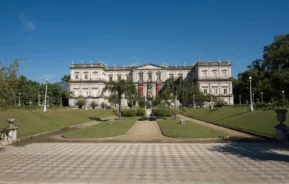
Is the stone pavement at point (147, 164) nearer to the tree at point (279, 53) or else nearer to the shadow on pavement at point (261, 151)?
the shadow on pavement at point (261, 151)

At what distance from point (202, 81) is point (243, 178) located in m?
67.7

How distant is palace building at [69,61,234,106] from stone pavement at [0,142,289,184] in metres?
59.1

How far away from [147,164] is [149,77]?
69.9 meters

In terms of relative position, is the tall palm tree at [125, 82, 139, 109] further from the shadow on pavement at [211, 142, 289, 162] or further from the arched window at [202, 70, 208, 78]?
the arched window at [202, 70, 208, 78]

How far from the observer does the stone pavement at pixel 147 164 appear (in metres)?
6.02

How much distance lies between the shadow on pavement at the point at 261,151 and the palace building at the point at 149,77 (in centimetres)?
5873

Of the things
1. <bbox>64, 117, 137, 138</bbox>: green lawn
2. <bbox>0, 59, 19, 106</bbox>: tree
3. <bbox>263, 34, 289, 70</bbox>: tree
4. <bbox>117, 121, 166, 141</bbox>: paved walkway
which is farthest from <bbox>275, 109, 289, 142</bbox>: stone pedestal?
<bbox>263, 34, 289, 70</bbox>: tree

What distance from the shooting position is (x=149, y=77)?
252ft

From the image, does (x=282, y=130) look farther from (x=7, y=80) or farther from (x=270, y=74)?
(x=270, y=74)

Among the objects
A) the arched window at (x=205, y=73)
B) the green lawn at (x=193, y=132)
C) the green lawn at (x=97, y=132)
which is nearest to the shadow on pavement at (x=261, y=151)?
the green lawn at (x=193, y=132)

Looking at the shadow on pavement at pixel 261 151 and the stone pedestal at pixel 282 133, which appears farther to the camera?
the stone pedestal at pixel 282 133

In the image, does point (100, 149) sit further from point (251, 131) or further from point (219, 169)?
point (251, 131)

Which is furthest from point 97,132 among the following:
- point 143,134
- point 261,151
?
point 261,151

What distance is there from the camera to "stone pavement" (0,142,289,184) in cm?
602
